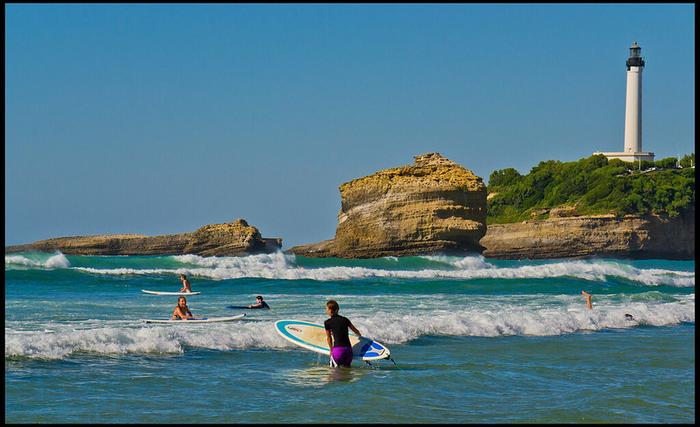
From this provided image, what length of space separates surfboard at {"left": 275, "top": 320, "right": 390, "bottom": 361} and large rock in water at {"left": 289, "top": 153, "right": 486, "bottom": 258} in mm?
47069

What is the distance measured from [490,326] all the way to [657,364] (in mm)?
5104

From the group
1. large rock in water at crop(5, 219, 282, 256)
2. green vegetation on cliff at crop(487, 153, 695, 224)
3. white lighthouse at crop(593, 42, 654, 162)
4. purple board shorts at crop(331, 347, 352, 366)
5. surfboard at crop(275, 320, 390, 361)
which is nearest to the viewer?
purple board shorts at crop(331, 347, 352, 366)

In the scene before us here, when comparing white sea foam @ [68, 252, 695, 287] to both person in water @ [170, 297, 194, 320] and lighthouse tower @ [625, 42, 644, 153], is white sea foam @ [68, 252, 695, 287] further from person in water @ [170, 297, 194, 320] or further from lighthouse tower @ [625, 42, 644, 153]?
lighthouse tower @ [625, 42, 644, 153]

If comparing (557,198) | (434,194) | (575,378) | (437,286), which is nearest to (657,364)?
(575,378)

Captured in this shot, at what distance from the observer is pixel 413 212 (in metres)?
63.0

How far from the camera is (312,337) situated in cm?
1417

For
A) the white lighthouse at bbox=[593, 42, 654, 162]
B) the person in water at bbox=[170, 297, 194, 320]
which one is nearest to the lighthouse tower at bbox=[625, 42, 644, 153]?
the white lighthouse at bbox=[593, 42, 654, 162]

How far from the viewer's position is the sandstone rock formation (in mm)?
75625

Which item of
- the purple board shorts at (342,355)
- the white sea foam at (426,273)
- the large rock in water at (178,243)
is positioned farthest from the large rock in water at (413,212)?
the purple board shorts at (342,355)

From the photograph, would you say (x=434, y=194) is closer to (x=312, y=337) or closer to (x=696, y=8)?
(x=312, y=337)

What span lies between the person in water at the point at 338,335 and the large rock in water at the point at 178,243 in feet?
192

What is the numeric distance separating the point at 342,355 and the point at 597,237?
6558cm

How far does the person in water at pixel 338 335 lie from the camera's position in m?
12.6

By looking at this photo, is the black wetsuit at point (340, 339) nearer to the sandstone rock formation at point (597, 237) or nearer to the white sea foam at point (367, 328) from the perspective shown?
the white sea foam at point (367, 328)
